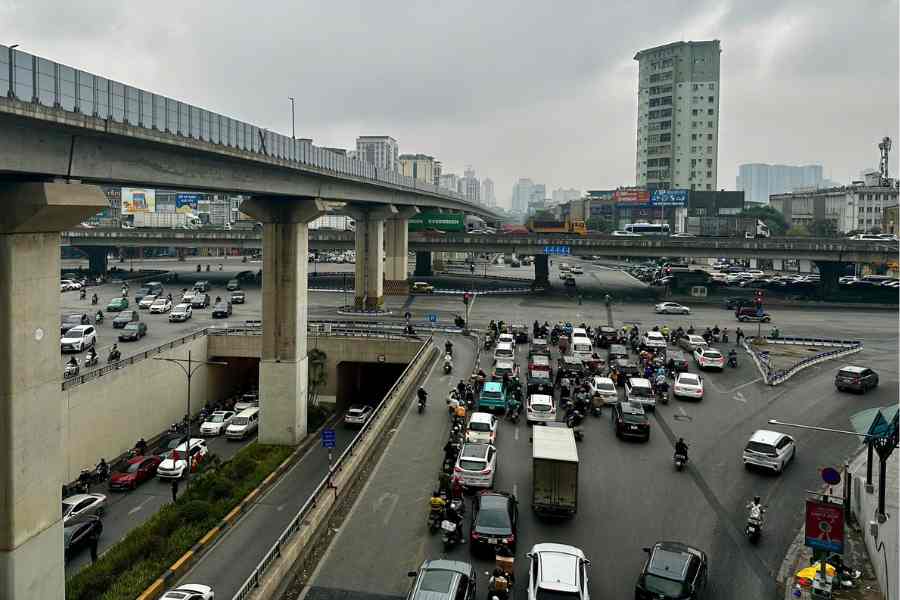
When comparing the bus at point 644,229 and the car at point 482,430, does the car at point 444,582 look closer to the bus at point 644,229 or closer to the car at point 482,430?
the car at point 482,430

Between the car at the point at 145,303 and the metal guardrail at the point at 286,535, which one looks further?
the car at the point at 145,303

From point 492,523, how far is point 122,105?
16.0 m

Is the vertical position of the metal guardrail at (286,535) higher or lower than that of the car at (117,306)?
lower

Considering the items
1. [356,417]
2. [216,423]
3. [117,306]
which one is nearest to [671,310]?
[356,417]

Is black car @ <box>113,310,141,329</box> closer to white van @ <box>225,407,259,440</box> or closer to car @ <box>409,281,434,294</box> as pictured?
white van @ <box>225,407,259,440</box>

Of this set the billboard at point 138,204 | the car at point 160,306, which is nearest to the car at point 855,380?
the car at point 160,306

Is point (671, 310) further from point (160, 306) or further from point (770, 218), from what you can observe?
point (770, 218)

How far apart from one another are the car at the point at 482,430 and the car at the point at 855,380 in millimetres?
19521

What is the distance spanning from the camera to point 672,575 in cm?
1606

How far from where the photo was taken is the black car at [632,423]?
27.9 meters

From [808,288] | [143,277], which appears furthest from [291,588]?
[143,277]

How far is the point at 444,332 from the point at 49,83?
3620 cm

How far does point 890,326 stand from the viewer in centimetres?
6181

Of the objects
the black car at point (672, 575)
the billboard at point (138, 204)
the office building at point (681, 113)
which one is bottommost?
the black car at point (672, 575)
